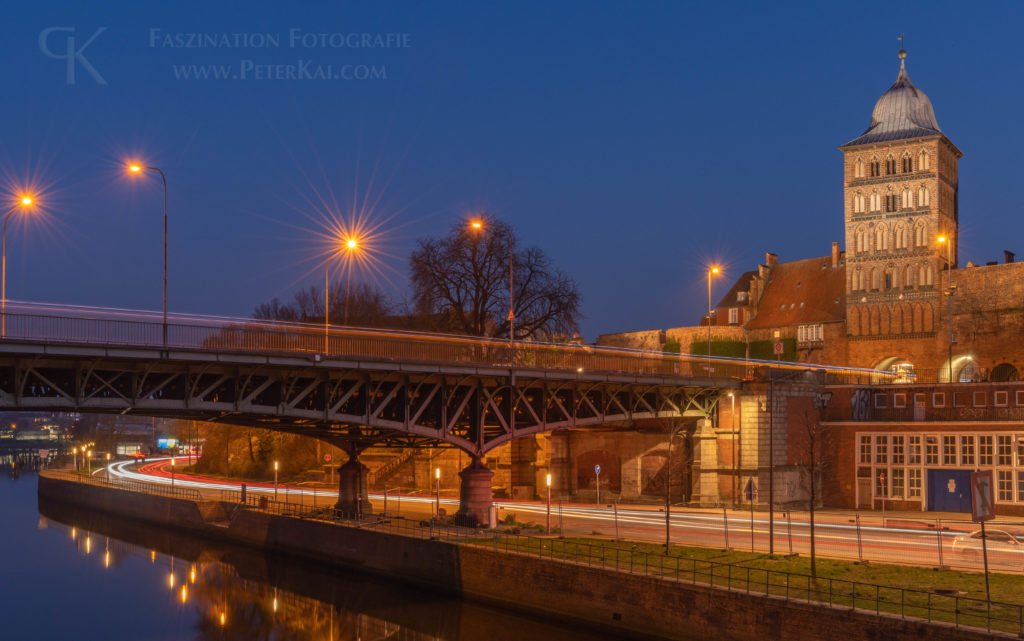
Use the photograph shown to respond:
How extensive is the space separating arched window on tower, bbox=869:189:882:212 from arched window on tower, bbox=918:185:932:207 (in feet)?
11.5

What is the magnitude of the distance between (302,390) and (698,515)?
20.5 m

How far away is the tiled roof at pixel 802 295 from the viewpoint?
98688 mm

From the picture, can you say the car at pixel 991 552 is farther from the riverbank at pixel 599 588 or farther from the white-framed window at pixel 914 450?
the white-framed window at pixel 914 450

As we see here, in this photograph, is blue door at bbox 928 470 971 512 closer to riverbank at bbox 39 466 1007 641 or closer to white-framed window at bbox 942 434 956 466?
white-framed window at bbox 942 434 956 466

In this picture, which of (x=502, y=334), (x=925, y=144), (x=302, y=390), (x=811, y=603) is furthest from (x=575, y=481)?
(x=925, y=144)

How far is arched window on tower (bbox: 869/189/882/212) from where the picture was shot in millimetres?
93875

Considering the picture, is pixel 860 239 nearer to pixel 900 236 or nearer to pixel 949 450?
pixel 900 236

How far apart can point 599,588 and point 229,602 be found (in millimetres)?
17544

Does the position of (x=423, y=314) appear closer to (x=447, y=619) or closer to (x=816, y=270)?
(x=447, y=619)

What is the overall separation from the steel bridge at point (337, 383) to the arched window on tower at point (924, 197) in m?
42.7

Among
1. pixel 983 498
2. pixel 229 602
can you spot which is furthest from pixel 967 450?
pixel 229 602

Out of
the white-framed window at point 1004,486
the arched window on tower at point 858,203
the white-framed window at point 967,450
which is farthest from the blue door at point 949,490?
the arched window on tower at point 858,203

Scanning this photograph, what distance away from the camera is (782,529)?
42.1 meters

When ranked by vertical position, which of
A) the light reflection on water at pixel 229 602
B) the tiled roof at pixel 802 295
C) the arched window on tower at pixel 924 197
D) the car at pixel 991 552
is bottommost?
the light reflection on water at pixel 229 602
